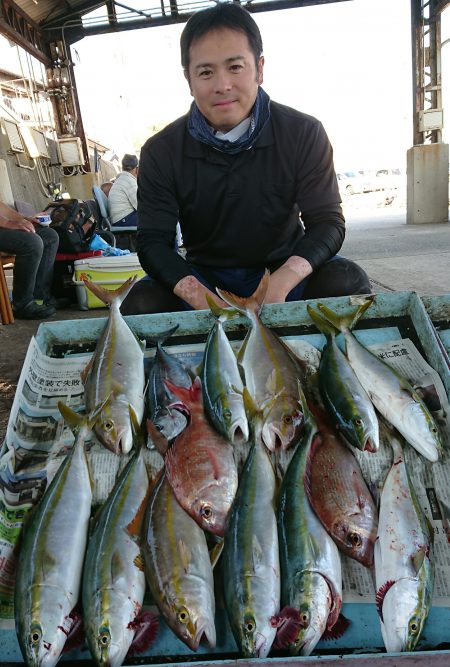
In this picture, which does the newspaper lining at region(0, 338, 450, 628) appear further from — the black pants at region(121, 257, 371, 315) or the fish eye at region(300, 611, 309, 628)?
the black pants at region(121, 257, 371, 315)

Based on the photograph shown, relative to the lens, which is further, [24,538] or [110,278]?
[110,278]

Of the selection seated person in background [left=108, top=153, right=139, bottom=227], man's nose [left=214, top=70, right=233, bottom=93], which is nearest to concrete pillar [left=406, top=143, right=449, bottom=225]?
seated person in background [left=108, top=153, right=139, bottom=227]

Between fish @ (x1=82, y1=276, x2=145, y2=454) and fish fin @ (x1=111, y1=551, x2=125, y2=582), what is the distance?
1.23ft

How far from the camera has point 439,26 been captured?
995 centimetres

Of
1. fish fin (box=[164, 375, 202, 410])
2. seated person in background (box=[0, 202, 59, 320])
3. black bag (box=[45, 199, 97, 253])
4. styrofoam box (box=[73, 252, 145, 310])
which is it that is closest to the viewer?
fish fin (box=[164, 375, 202, 410])

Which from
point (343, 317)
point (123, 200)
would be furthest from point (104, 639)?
point (123, 200)

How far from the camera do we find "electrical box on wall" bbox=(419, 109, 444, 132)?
10.5 metres

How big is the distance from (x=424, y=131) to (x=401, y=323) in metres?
10.6

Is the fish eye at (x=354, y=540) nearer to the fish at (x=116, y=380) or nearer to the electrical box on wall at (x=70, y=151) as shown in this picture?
the fish at (x=116, y=380)

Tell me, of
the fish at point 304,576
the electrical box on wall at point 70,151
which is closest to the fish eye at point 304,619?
the fish at point 304,576

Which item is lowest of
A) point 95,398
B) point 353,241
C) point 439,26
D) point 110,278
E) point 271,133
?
point 353,241

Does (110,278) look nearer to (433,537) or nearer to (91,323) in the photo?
(91,323)

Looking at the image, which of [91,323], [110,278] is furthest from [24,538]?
[110,278]

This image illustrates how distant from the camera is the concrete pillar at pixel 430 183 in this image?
10.6 meters
